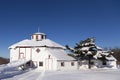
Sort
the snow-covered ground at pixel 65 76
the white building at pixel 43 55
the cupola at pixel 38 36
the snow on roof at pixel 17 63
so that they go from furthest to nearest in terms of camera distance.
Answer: the cupola at pixel 38 36 < the white building at pixel 43 55 < the snow on roof at pixel 17 63 < the snow-covered ground at pixel 65 76

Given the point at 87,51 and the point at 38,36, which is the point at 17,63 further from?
the point at 87,51

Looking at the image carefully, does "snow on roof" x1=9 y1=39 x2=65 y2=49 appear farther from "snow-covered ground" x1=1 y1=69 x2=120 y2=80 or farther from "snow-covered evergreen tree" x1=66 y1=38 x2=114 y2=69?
"snow-covered ground" x1=1 y1=69 x2=120 y2=80

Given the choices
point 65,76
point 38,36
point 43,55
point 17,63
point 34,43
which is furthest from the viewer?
point 38,36

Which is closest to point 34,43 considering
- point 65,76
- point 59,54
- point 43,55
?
point 43,55

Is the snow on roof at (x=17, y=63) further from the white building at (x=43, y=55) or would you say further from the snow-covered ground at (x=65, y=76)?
the snow-covered ground at (x=65, y=76)

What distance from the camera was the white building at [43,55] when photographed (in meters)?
47.7

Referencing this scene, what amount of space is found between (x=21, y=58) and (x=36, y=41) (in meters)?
5.74

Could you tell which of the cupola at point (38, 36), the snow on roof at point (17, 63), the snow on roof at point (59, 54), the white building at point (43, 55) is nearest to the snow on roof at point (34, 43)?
the white building at point (43, 55)

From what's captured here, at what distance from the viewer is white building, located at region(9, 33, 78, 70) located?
156ft

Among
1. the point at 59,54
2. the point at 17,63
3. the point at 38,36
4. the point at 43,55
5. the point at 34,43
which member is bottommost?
the point at 17,63

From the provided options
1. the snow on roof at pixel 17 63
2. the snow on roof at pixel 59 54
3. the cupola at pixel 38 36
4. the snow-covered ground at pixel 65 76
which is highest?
the cupola at pixel 38 36

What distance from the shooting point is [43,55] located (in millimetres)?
50031

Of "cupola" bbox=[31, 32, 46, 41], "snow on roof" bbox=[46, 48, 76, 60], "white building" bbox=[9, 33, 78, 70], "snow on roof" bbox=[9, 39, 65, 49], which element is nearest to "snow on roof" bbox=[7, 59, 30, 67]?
"white building" bbox=[9, 33, 78, 70]

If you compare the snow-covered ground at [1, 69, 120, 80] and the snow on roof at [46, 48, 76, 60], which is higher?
the snow on roof at [46, 48, 76, 60]
